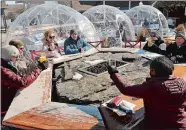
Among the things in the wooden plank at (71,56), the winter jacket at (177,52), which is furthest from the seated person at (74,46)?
the winter jacket at (177,52)

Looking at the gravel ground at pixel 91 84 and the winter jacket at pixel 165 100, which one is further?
the gravel ground at pixel 91 84

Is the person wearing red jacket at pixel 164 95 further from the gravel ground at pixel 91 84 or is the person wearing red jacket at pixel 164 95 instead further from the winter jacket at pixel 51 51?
the winter jacket at pixel 51 51

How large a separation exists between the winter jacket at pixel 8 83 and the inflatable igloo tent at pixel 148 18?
1190 cm

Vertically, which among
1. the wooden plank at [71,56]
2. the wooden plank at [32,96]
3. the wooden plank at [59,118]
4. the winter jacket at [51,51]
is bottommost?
the wooden plank at [59,118]

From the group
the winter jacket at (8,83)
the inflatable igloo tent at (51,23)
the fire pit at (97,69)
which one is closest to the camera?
the winter jacket at (8,83)

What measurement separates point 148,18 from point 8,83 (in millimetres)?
13617

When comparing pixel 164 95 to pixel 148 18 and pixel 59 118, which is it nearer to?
pixel 59 118

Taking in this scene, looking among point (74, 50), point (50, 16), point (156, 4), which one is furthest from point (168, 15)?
point (74, 50)

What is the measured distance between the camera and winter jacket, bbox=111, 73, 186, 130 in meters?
2.22

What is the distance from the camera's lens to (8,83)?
3.23 metres

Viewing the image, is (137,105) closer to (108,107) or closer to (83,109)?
(108,107)

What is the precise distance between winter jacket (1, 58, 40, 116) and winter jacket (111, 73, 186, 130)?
61.5 inches

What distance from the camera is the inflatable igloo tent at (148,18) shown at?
49.0ft

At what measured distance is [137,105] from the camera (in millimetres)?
2873
